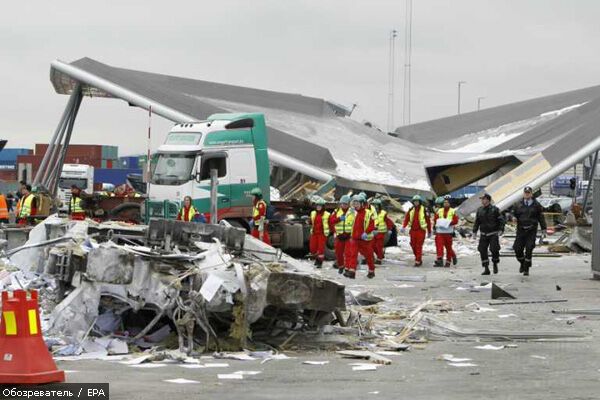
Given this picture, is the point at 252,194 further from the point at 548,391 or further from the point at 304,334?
the point at 548,391

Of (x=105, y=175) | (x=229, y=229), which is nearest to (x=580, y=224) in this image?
(x=229, y=229)

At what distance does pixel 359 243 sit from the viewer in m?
21.7

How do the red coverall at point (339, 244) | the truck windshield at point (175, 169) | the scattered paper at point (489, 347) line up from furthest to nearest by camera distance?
the truck windshield at point (175, 169) < the red coverall at point (339, 244) < the scattered paper at point (489, 347)

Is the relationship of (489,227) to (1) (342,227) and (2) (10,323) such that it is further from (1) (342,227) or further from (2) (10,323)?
(2) (10,323)

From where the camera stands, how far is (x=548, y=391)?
29.5 feet

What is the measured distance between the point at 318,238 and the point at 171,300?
14900 mm

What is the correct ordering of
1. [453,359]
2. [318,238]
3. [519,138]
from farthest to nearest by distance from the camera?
[519,138], [318,238], [453,359]

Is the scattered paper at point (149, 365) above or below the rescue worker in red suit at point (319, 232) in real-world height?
below

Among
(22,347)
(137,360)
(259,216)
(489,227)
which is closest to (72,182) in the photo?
(259,216)

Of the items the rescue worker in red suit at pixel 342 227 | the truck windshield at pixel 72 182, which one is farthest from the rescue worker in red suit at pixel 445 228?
the truck windshield at pixel 72 182

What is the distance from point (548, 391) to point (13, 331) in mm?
4089

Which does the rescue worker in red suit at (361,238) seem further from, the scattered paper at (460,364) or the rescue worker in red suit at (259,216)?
the scattered paper at (460,364)

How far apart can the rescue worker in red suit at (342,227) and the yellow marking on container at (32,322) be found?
13494 mm

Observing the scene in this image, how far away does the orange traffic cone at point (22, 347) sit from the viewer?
8.48 m
